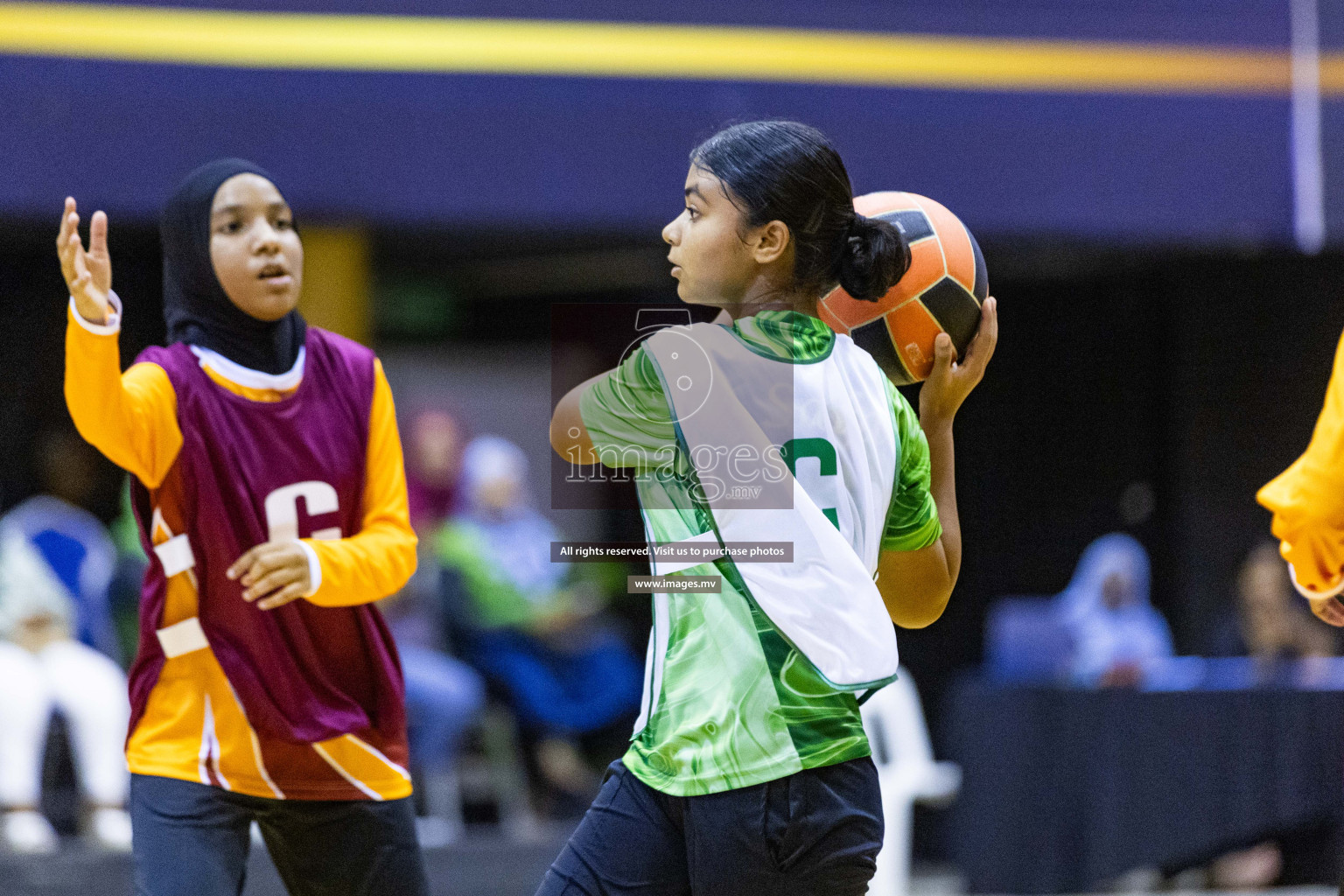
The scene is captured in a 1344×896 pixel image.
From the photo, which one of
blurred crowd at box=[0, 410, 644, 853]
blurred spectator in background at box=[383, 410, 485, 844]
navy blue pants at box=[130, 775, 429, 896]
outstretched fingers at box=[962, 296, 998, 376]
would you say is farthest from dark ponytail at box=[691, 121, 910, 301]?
blurred spectator in background at box=[383, 410, 485, 844]

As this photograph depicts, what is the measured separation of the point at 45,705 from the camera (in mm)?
5730

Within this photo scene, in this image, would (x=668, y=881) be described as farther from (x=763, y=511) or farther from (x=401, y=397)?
(x=401, y=397)

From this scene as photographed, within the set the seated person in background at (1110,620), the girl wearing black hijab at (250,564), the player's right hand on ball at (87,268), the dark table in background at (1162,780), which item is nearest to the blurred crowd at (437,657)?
the dark table in background at (1162,780)

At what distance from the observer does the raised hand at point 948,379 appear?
2.51 metres

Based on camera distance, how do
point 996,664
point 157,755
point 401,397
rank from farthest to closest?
point 401,397 → point 996,664 → point 157,755

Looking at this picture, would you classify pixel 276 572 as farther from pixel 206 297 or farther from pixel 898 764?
pixel 898 764

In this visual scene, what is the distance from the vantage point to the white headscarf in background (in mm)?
6551

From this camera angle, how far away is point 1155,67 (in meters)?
8.13

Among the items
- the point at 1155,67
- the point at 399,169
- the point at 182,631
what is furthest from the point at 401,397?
the point at 182,631

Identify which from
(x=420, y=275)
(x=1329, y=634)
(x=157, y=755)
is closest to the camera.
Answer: (x=157, y=755)

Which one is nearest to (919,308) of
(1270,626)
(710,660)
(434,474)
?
(710,660)

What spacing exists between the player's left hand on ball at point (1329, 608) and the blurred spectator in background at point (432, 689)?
13.1 feet

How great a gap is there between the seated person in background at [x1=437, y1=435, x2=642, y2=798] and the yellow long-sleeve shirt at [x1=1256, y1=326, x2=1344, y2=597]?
395cm

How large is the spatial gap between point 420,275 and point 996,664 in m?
4.76
